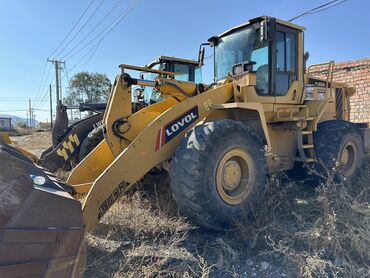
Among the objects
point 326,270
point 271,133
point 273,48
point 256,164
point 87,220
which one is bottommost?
point 326,270

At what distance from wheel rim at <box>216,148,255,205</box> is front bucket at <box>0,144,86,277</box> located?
1.89 meters

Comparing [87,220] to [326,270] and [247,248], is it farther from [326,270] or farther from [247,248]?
[326,270]

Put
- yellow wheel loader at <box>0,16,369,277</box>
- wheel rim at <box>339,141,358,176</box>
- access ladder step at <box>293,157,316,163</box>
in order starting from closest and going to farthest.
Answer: yellow wheel loader at <box>0,16,369,277</box> < access ladder step at <box>293,157,316,163</box> < wheel rim at <box>339,141,358,176</box>

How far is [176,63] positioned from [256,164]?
17.5 ft

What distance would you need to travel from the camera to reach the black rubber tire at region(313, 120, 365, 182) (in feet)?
18.1

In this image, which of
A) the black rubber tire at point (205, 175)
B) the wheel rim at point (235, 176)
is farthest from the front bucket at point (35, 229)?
the wheel rim at point (235, 176)

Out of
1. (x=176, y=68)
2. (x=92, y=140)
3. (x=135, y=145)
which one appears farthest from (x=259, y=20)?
(x=176, y=68)

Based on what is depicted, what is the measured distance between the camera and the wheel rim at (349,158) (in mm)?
6004

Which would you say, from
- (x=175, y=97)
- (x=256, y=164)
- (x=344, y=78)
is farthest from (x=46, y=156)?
(x=344, y=78)

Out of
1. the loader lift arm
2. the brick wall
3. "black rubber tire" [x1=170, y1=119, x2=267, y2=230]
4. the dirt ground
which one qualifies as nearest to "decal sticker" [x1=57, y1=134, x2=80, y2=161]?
the dirt ground

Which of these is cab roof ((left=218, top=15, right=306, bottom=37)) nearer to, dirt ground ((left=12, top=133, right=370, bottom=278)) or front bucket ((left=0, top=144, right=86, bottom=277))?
dirt ground ((left=12, top=133, right=370, bottom=278))

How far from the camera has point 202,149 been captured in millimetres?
3564

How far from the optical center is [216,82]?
5598 millimetres

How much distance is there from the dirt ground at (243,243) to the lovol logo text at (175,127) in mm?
986
